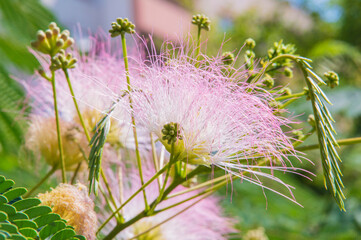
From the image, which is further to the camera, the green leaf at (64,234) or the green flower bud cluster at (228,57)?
the green flower bud cluster at (228,57)

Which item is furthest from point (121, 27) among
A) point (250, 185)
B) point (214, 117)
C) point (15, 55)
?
point (250, 185)

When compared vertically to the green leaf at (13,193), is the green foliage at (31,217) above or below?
below

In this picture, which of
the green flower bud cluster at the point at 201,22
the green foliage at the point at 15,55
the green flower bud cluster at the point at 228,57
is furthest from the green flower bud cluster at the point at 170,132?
the green foliage at the point at 15,55


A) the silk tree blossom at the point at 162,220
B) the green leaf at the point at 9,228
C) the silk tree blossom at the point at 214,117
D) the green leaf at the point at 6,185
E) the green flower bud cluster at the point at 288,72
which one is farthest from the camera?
the silk tree blossom at the point at 162,220

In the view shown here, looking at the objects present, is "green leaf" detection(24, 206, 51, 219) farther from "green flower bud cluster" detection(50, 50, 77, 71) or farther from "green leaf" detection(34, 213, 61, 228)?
"green flower bud cluster" detection(50, 50, 77, 71)

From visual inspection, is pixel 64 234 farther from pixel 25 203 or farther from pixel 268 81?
pixel 268 81

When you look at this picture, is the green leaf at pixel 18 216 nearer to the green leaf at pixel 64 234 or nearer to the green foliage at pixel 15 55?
the green leaf at pixel 64 234
